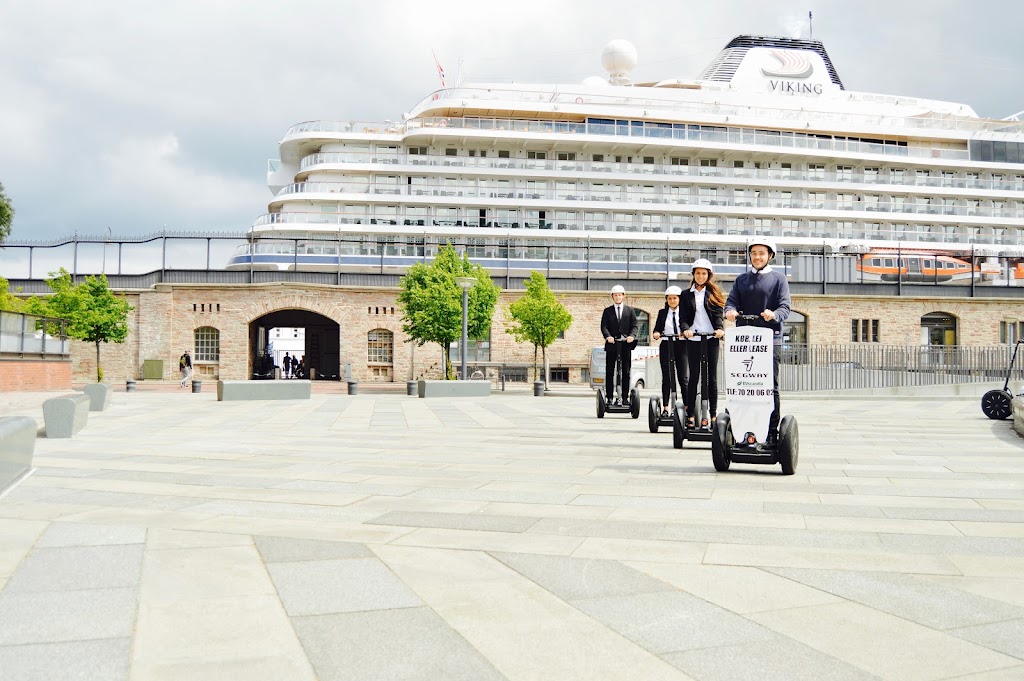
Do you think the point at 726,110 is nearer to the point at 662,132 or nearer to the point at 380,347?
the point at 662,132

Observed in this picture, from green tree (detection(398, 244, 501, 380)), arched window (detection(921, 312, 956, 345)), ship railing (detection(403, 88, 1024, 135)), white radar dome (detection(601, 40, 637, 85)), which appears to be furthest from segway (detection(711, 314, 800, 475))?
white radar dome (detection(601, 40, 637, 85))

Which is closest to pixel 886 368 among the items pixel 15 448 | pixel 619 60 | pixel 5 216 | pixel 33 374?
pixel 33 374

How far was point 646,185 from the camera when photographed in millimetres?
52219

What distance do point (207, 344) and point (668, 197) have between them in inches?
1093

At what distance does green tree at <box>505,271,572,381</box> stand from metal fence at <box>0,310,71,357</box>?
16613 mm

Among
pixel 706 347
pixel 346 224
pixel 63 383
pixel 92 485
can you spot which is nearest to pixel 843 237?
pixel 346 224

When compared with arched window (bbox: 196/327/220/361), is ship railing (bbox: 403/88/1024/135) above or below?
above

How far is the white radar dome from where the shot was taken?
59969 mm

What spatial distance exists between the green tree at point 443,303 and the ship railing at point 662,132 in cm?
1852

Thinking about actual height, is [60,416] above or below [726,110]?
below

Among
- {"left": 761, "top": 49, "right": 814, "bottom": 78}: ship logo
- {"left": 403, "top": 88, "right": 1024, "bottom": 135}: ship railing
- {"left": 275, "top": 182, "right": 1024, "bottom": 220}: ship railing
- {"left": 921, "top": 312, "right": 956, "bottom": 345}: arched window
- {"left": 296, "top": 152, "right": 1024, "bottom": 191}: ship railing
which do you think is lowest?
{"left": 921, "top": 312, "right": 956, "bottom": 345}: arched window

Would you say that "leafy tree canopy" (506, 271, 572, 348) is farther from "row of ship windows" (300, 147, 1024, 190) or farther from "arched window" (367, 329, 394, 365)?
"row of ship windows" (300, 147, 1024, 190)

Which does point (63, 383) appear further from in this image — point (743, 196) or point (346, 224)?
point (743, 196)

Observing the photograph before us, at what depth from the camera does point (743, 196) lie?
52844 mm
